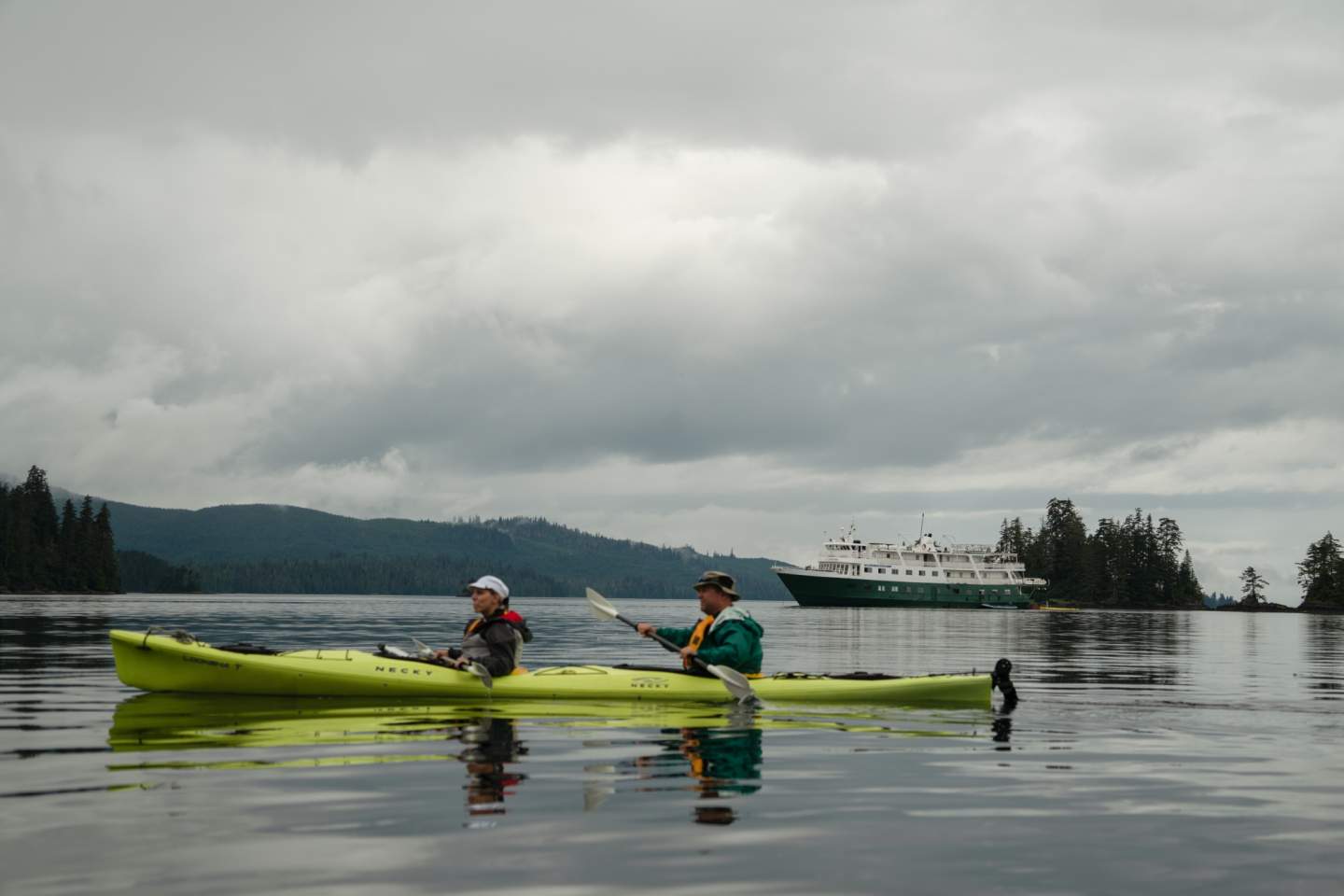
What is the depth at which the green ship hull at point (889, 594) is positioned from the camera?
131 metres

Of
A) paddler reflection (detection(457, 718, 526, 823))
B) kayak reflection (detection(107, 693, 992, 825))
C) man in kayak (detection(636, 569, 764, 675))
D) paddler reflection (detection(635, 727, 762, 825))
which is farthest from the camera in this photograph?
man in kayak (detection(636, 569, 764, 675))

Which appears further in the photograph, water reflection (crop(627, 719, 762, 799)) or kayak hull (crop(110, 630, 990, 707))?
kayak hull (crop(110, 630, 990, 707))

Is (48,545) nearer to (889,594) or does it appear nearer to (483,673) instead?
(889,594)

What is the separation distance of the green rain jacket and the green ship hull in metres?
112

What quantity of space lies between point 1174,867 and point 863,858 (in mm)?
1949

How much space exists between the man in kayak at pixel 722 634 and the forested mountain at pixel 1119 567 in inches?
6109

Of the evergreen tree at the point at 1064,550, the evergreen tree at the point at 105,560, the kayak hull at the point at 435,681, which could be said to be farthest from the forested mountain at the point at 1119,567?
the kayak hull at the point at 435,681

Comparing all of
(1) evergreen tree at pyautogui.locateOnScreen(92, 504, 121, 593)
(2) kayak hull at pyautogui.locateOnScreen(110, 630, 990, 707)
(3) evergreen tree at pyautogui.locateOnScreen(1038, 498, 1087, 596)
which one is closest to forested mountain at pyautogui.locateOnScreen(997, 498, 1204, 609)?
(3) evergreen tree at pyautogui.locateOnScreen(1038, 498, 1087, 596)

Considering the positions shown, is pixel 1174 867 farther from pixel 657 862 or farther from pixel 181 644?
pixel 181 644

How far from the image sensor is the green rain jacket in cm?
1788

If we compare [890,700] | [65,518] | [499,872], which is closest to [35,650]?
[890,700]

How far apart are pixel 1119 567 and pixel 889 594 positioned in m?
47.8

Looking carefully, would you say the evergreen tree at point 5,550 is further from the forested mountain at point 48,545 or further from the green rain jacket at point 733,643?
the green rain jacket at point 733,643

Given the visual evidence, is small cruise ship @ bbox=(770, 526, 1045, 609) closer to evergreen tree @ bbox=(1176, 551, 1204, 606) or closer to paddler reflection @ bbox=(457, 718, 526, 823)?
evergreen tree @ bbox=(1176, 551, 1204, 606)
